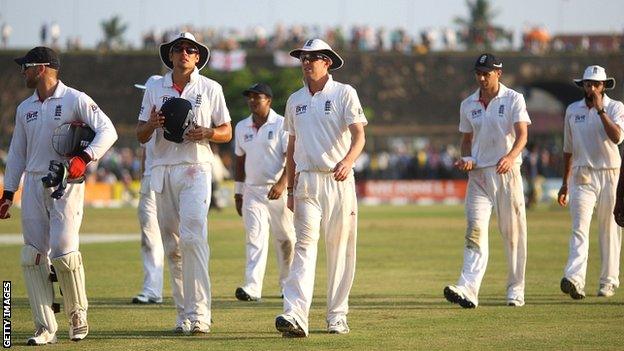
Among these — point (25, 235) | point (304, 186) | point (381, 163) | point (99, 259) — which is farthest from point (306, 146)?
point (381, 163)

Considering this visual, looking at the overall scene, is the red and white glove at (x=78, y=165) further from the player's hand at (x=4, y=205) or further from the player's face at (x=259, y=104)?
the player's face at (x=259, y=104)

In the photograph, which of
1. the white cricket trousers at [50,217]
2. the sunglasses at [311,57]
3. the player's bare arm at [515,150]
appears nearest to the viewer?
the white cricket trousers at [50,217]

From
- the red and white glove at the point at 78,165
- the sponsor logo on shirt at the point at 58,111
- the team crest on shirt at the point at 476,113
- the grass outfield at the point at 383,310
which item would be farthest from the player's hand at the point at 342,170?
the team crest on shirt at the point at 476,113

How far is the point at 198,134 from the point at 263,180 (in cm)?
486

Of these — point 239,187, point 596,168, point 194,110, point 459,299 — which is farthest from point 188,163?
point 596,168

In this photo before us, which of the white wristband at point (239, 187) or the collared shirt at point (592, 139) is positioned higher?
the collared shirt at point (592, 139)

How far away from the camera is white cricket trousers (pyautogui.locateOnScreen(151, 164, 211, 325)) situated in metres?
13.6

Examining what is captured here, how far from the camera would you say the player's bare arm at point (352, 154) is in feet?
44.1

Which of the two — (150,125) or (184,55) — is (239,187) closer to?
(184,55)

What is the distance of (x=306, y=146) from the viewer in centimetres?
1380

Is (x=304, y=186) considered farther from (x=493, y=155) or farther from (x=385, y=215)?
(x=385, y=215)

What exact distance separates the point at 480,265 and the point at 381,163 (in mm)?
54463

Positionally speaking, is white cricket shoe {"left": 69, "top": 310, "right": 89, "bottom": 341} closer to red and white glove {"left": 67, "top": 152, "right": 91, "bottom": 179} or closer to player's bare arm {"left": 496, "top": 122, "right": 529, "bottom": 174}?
red and white glove {"left": 67, "top": 152, "right": 91, "bottom": 179}

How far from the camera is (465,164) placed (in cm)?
1641
